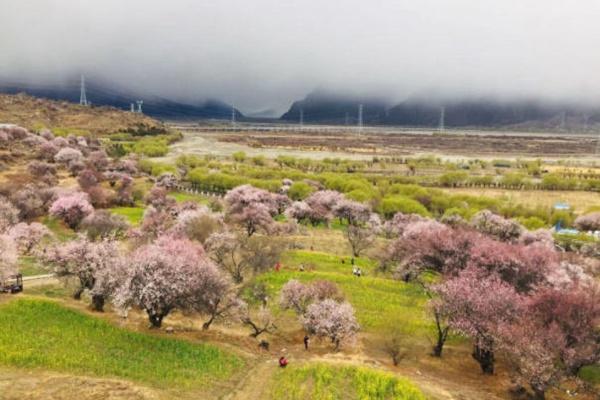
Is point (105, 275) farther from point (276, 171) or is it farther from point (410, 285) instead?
point (276, 171)

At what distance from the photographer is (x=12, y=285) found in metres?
41.6

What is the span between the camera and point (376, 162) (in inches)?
6959

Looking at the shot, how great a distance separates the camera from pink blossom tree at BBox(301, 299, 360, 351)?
36812 millimetres

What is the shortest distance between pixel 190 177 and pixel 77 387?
90215 mm

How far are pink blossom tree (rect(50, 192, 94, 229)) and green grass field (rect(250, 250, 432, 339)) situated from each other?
32.5 metres

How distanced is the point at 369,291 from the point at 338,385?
21.0 metres

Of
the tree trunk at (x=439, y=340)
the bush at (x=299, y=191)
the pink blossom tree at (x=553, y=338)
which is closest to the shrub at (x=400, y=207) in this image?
the bush at (x=299, y=191)

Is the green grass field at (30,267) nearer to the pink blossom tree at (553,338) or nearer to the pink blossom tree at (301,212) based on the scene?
the pink blossom tree at (301,212)

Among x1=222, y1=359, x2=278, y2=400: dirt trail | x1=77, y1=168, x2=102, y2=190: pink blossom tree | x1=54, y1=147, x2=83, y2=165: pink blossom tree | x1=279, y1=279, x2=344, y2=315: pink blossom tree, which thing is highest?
x1=54, y1=147, x2=83, y2=165: pink blossom tree

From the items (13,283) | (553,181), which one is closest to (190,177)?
(13,283)

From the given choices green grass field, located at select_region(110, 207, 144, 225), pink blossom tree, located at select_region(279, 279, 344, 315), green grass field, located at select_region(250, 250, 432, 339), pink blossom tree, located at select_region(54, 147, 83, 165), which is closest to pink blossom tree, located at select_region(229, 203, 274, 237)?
green grass field, located at select_region(250, 250, 432, 339)

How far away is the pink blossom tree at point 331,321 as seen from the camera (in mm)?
36812

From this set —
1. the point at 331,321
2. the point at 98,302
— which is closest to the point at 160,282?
the point at 98,302

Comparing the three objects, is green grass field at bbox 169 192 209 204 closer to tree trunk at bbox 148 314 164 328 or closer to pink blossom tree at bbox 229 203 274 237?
pink blossom tree at bbox 229 203 274 237
